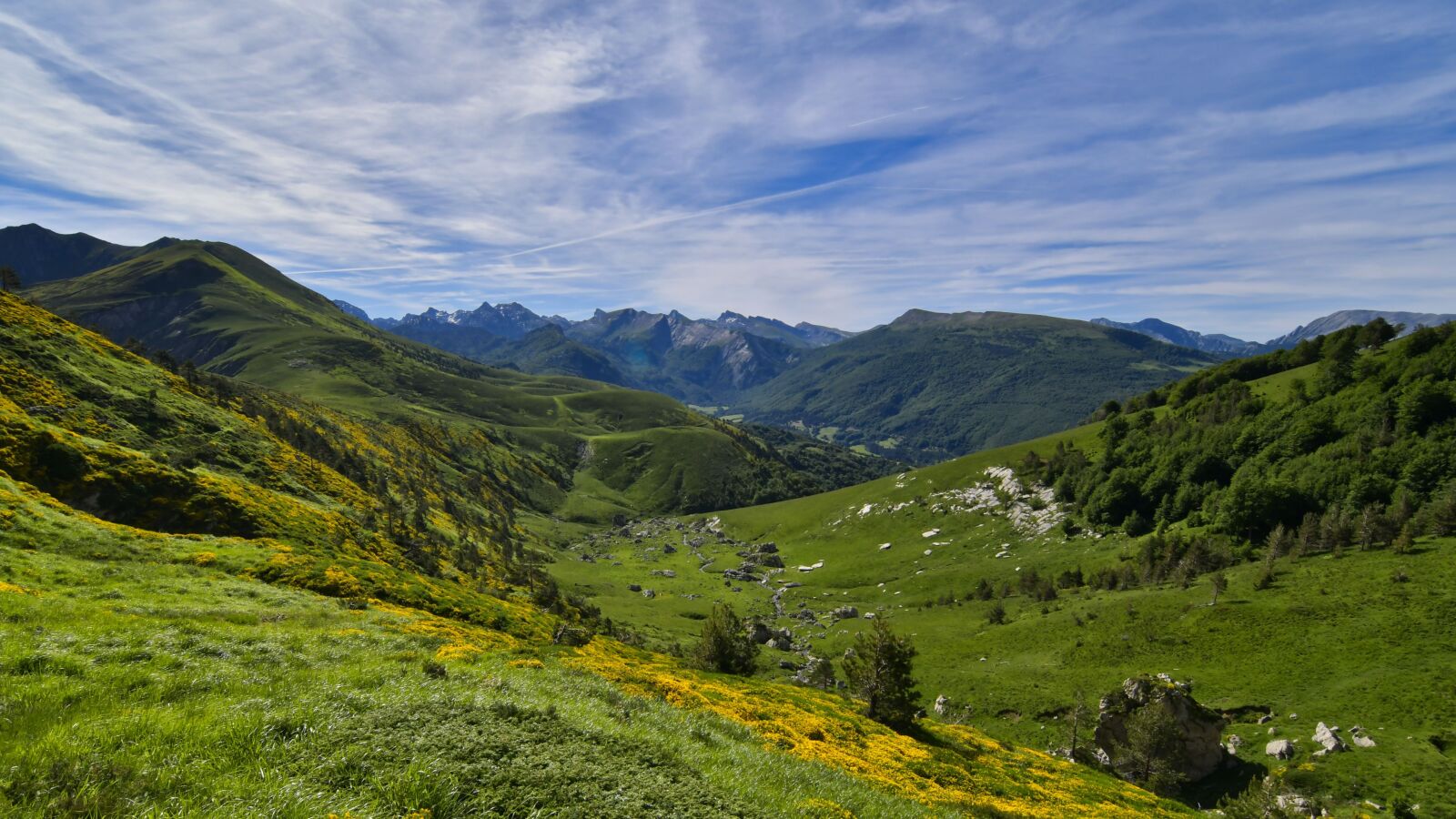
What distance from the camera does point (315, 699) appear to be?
13078mm

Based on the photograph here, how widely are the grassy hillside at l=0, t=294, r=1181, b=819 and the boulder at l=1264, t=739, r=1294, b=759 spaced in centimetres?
2268

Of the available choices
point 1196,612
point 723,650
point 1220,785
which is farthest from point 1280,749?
point 723,650

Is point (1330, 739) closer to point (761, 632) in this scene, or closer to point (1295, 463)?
point (761, 632)

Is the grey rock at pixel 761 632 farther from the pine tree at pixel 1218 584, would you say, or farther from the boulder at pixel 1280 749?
the boulder at pixel 1280 749

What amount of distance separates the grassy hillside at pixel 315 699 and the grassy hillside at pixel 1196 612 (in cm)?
2521

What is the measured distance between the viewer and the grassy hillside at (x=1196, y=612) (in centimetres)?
4825

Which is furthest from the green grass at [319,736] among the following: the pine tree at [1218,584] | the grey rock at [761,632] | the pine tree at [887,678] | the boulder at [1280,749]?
the grey rock at [761,632]

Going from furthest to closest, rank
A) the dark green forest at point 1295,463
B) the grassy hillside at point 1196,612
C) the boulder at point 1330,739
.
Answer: the dark green forest at point 1295,463, the grassy hillside at point 1196,612, the boulder at point 1330,739

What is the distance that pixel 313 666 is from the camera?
1808cm

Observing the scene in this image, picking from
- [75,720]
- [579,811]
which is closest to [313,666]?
[75,720]

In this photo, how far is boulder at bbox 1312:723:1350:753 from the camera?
149ft

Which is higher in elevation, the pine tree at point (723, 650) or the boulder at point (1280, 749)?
the pine tree at point (723, 650)

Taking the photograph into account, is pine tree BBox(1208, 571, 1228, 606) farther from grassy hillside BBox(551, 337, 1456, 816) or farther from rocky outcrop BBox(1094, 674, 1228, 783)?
rocky outcrop BBox(1094, 674, 1228, 783)

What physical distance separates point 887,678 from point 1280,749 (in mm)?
40751
